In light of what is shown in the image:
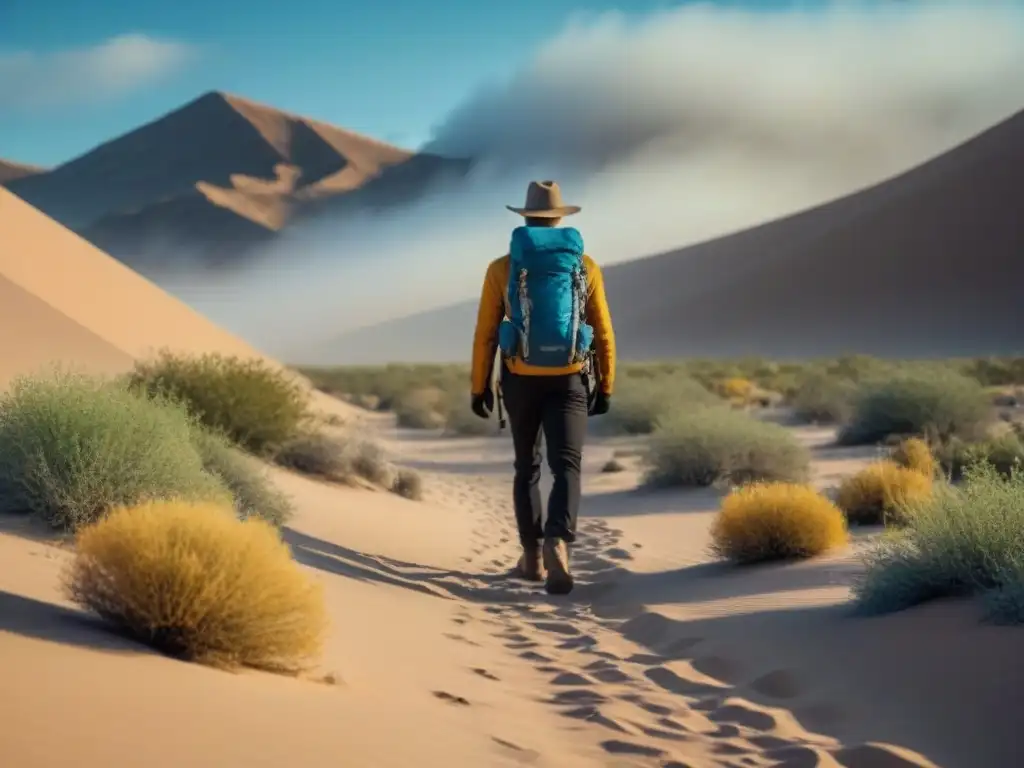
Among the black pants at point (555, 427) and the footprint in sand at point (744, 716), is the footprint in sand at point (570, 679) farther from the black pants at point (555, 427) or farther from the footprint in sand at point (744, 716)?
the black pants at point (555, 427)

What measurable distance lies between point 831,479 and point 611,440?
912cm

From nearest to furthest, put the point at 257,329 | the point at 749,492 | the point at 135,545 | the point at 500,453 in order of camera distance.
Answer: the point at 135,545, the point at 749,492, the point at 500,453, the point at 257,329

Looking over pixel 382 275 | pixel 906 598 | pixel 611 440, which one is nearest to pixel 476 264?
pixel 382 275


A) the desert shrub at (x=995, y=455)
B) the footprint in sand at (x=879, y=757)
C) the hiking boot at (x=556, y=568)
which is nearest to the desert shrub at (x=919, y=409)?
the desert shrub at (x=995, y=455)

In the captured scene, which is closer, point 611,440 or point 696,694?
point 696,694

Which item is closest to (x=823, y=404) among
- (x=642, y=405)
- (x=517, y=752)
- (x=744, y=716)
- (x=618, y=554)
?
(x=642, y=405)

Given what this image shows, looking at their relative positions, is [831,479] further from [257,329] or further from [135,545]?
[257,329]

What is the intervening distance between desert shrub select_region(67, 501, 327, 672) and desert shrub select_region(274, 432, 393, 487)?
8.58 metres

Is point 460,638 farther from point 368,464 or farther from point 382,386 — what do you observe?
point 382,386

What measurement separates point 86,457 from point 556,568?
294cm

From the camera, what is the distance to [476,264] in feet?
440

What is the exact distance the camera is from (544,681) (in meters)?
6.32

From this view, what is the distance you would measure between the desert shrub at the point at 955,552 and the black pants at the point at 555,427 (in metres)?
1.89

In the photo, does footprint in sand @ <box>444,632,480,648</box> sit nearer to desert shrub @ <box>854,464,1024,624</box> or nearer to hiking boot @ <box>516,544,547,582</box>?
hiking boot @ <box>516,544,547,582</box>
